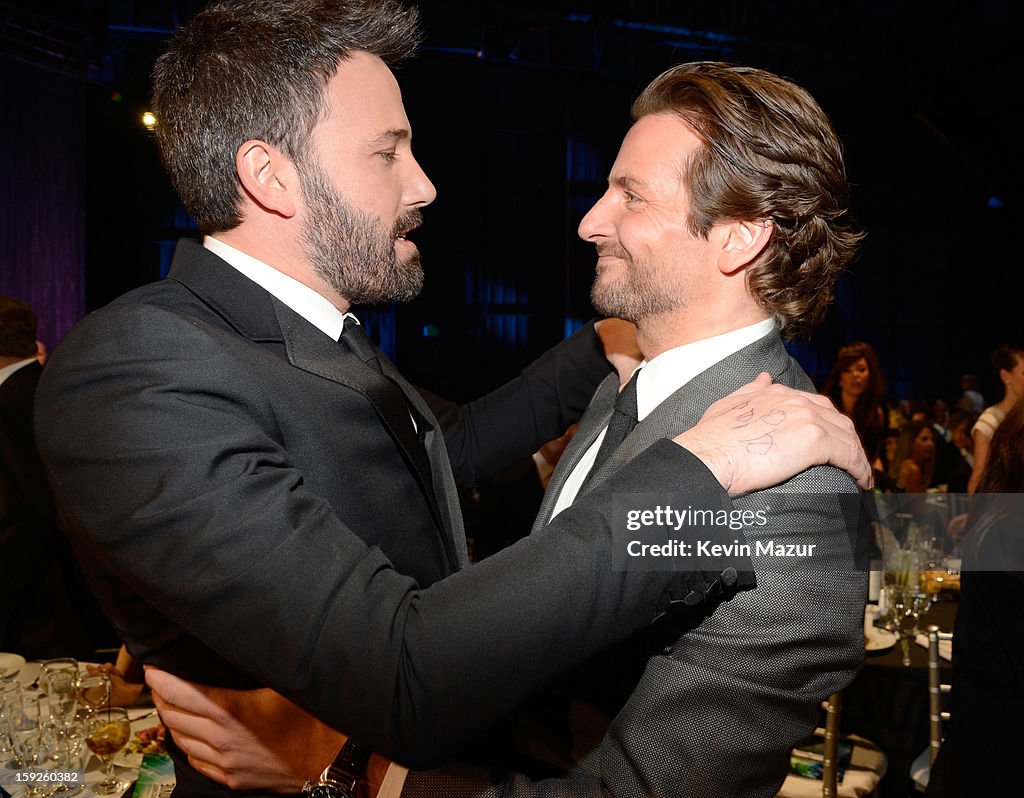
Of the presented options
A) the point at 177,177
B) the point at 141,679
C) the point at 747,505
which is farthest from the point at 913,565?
the point at 177,177

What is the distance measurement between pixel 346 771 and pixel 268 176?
94 cm

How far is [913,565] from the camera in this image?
127 inches

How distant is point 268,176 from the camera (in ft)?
4.63

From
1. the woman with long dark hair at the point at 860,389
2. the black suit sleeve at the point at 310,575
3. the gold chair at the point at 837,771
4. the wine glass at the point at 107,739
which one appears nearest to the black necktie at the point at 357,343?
the black suit sleeve at the point at 310,575

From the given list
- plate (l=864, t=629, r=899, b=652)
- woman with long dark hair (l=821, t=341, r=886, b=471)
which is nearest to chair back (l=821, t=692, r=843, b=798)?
plate (l=864, t=629, r=899, b=652)

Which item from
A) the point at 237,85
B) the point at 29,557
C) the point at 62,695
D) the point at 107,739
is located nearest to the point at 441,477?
the point at 237,85

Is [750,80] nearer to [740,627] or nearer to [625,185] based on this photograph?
[625,185]

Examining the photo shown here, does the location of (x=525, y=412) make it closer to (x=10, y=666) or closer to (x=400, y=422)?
(x=400, y=422)

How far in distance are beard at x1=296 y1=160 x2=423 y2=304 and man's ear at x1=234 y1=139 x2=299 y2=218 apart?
2cm

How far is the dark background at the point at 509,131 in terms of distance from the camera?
333 inches

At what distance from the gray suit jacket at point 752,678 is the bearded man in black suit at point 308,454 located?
99 millimetres

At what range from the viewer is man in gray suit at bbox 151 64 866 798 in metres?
1.15

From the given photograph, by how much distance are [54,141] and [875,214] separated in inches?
472

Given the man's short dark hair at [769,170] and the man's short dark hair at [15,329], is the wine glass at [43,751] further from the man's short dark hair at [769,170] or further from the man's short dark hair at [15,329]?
the man's short dark hair at [15,329]
